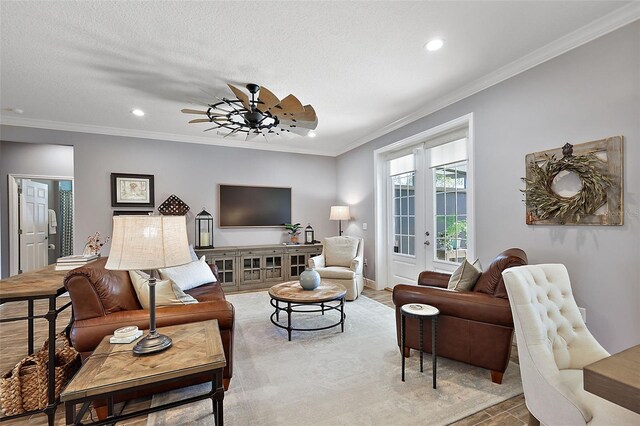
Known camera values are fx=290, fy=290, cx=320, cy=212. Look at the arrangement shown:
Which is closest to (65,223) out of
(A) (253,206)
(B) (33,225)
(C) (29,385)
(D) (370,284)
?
(B) (33,225)

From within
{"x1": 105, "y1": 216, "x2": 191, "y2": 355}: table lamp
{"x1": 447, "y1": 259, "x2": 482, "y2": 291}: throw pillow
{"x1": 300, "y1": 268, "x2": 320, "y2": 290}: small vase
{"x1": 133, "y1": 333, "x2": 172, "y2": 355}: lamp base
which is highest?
{"x1": 105, "y1": 216, "x2": 191, "y2": 355}: table lamp

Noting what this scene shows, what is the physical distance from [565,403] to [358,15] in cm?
256

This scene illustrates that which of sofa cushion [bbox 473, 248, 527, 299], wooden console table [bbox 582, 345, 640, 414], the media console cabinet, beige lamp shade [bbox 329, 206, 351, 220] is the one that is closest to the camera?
wooden console table [bbox 582, 345, 640, 414]

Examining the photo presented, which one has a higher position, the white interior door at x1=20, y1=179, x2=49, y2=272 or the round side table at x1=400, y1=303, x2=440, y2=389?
the white interior door at x1=20, y1=179, x2=49, y2=272

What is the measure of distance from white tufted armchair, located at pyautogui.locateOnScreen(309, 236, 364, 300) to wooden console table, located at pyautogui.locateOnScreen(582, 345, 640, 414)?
345 centimetres

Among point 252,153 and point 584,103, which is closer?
point 584,103

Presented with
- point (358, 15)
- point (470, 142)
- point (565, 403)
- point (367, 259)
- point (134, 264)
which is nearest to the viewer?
point (565, 403)

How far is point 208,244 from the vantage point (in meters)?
5.17

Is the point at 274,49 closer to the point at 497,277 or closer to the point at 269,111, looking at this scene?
the point at 269,111

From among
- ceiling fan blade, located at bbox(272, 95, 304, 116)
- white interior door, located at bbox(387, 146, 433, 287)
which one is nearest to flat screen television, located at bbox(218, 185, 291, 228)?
white interior door, located at bbox(387, 146, 433, 287)

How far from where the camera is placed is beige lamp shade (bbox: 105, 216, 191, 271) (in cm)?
140

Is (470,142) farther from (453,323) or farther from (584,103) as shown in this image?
(453,323)

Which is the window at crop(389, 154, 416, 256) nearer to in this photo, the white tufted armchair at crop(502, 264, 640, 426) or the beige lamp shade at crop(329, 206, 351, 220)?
the beige lamp shade at crop(329, 206, 351, 220)

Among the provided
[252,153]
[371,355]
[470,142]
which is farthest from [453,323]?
[252,153]
